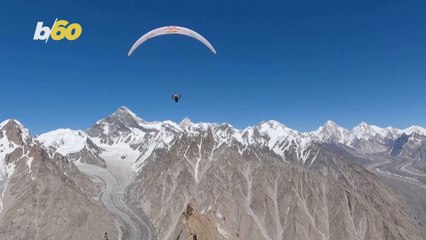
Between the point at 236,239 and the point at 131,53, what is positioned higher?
the point at 131,53

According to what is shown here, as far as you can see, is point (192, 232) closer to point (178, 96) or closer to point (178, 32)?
point (178, 96)

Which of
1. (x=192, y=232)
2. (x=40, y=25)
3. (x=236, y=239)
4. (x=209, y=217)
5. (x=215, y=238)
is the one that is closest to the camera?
(x=40, y=25)

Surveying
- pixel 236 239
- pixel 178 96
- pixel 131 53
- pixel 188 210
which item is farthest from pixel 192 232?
pixel 131 53

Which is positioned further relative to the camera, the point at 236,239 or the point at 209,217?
the point at 236,239

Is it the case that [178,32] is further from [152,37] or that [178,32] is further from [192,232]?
[192,232]

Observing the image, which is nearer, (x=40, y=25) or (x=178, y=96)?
(x=40, y=25)

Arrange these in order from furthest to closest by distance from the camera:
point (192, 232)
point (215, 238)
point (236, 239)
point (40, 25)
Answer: point (236, 239) → point (215, 238) → point (192, 232) → point (40, 25)

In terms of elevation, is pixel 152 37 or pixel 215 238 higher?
pixel 152 37

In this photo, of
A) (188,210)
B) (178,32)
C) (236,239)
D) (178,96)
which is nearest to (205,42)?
(178,32)

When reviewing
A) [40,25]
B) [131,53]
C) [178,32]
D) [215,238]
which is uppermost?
[178,32]
